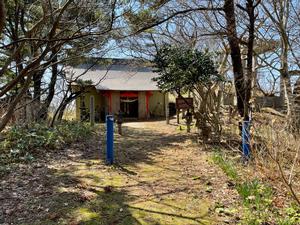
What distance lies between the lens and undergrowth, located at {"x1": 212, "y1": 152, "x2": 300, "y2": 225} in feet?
12.6

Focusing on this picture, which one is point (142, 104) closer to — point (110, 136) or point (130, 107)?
point (130, 107)

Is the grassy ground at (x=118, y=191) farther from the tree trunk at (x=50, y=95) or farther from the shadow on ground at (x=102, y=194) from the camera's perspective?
the tree trunk at (x=50, y=95)

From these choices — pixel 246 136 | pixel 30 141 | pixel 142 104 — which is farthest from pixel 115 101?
pixel 246 136

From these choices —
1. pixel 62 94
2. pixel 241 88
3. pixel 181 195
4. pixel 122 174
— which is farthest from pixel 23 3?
pixel 181 195

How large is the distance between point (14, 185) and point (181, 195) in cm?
285

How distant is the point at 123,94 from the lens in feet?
70.8

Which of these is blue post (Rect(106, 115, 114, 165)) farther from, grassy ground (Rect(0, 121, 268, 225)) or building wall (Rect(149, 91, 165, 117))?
building wall (Rect(149, 91, 165, 117))

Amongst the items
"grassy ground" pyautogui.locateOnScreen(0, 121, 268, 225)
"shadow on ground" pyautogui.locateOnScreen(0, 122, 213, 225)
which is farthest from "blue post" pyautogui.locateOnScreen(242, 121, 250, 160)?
"shadow on ground" pyautogui.locateOnScreen(0, 122, 213, 225)

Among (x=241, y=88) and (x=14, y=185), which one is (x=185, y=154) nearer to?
(x=241, y=88)

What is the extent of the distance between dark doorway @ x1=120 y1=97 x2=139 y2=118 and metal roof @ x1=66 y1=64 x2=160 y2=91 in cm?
101

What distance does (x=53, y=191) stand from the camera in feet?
15.9

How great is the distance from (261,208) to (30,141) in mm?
5823

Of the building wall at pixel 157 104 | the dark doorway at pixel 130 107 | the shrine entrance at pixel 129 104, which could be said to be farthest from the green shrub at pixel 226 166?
the building wall at pixel 157 104

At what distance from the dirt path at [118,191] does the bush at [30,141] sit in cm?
50
